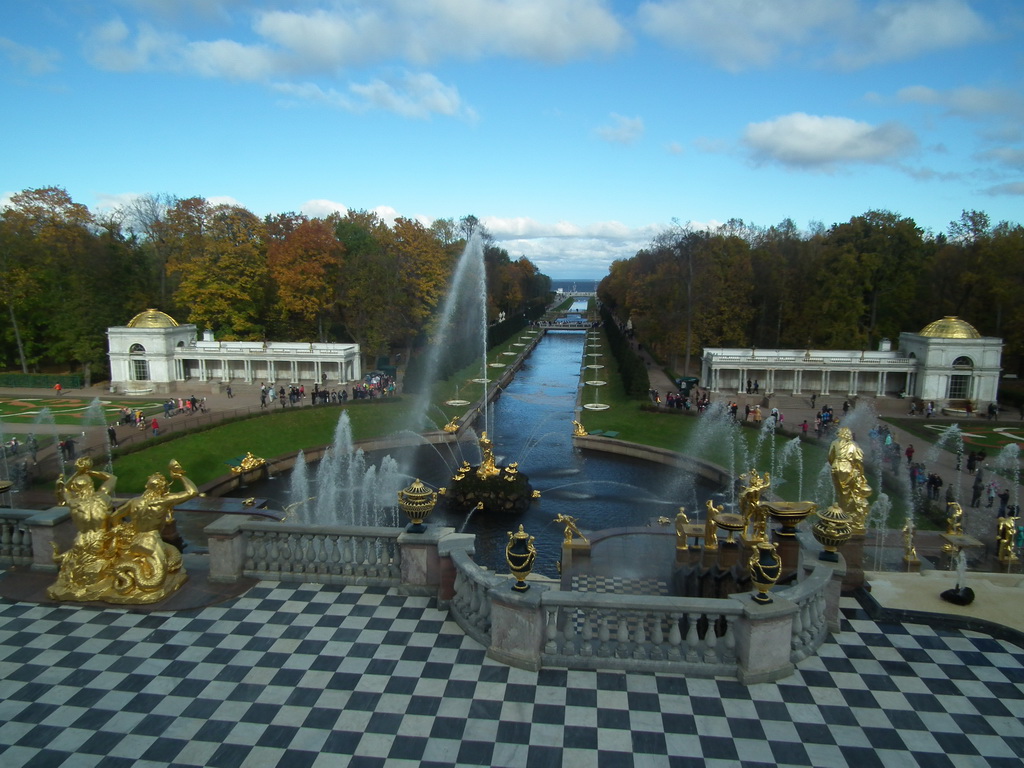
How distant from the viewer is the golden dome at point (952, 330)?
48094 millimetres

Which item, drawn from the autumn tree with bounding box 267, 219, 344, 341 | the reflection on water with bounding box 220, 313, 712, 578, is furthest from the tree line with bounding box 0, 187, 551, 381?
the reflection on water with bounding box 220, 313, 712, 578

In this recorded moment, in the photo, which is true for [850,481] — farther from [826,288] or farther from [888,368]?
[826,288]

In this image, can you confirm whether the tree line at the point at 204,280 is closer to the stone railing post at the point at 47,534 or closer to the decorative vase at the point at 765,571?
the stone railing post at the point at 47,534

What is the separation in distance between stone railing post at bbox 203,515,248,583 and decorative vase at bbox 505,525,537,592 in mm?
4959

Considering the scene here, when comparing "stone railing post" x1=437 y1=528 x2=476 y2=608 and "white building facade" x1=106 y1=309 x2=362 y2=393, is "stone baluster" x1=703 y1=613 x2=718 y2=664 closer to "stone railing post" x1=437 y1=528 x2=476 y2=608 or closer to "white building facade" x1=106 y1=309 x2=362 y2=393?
"stone railing post" x1=437 y1=528 x2=476 y2=608

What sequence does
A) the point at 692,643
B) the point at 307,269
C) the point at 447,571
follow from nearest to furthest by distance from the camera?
the point at 692,643, the point at 447,571, the point at 307,269

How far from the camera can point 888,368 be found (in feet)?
167

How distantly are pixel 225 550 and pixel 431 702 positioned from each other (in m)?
4.86

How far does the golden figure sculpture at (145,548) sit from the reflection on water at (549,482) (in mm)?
9807

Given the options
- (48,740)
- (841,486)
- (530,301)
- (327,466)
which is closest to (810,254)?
(327,466)

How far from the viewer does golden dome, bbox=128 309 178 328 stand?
52844 mm

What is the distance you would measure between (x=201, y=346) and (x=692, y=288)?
130 feet

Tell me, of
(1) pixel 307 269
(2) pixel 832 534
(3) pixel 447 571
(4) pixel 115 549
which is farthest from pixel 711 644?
(1) pixel 307 269

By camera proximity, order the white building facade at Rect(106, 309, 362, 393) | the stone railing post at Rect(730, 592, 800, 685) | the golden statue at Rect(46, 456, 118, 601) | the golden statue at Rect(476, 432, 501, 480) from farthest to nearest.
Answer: the white building facade at Rect(106, 309, 362, 393) → the golden statue at Rect(476, 432, 501, 480) → the golden statue at Rect(46, 456, 118, 601) → the stone railing post at Rect(730, 592, 800, 685)
